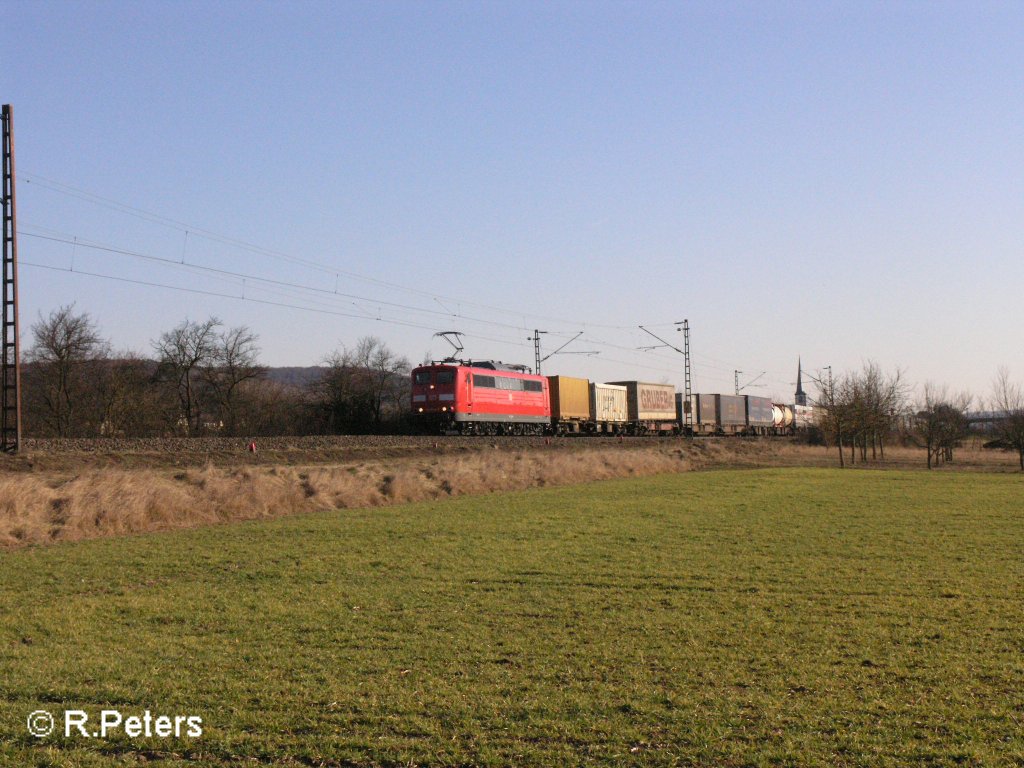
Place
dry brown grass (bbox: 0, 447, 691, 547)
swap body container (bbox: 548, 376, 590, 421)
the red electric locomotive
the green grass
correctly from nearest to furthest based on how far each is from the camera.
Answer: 1. the green grass
2. dry brown grass (bbox: 0, 447, 691, 547)
3. the red electric locomotive
4. swap body container (bbox: 548, 376, 590, 421)

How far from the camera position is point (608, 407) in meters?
58.4

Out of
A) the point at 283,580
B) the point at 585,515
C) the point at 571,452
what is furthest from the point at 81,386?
the point at 283,580

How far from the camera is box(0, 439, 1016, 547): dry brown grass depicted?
15.5 meters

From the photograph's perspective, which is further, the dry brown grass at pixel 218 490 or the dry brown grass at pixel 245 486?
the dry brown grass at pixel 245 486

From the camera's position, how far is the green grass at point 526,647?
209 inches

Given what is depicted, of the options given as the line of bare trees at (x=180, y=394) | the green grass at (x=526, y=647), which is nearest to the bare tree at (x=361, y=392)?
the line of bare trees at (x=180, y=394)

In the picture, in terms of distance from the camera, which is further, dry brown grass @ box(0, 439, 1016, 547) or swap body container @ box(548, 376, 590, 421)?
swap body container @ box(548, 376, 590, 421)

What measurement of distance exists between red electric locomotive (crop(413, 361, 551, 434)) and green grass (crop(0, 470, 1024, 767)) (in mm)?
26604

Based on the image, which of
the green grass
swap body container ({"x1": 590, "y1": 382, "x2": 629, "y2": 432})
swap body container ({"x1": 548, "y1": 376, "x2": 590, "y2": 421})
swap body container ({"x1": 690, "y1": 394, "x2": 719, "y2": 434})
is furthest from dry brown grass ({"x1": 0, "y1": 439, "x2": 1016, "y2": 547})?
swap body container ({"x1": 690, "y1": 394, "x2": 719, "y2": 434})

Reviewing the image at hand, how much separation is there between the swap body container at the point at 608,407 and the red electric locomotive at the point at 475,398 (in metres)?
8.73

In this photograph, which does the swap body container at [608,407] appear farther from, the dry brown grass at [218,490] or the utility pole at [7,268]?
the utility pole at [7,268]

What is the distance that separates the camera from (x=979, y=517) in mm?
18125

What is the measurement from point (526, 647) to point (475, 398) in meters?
35.8

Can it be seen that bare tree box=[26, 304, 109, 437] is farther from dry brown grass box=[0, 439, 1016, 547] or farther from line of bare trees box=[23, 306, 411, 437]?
dry brown grass box=[0, 439, 1016, 547]
